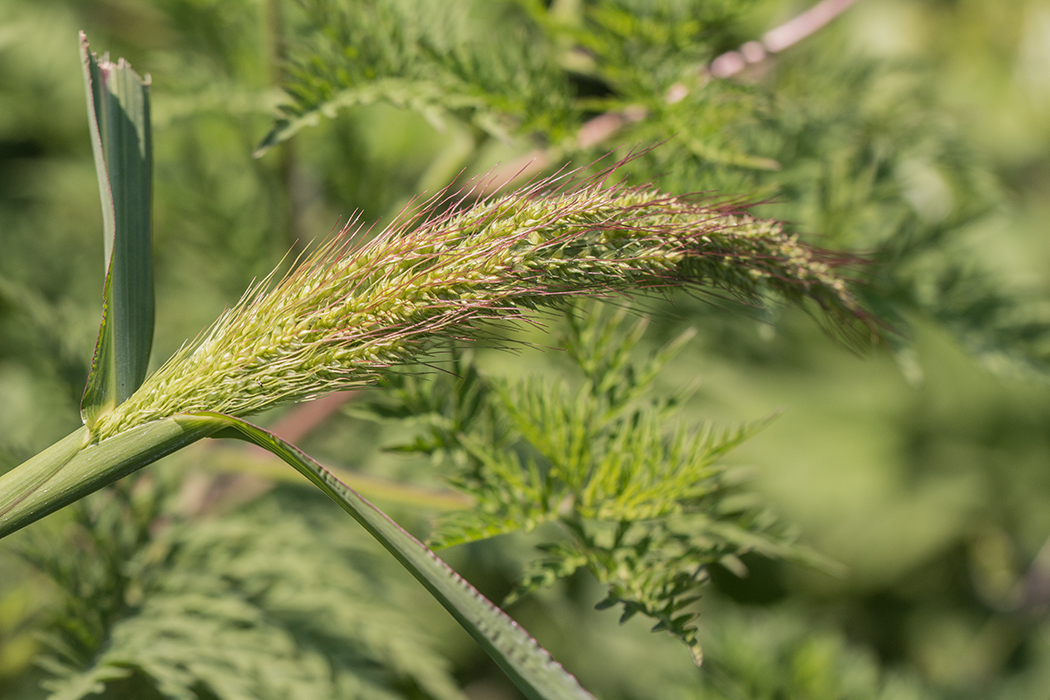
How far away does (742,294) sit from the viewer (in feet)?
2.16

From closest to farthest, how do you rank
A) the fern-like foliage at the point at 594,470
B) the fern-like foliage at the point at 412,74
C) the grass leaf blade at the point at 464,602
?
the grass leaf blade at the point at 464,602 < the fern-like foliage at the point at 594,470 < the fern-like foliage at the point at 412,74

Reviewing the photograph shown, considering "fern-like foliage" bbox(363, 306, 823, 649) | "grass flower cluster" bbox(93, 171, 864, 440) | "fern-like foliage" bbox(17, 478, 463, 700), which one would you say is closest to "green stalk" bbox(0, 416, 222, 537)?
"grass flower cluster" bbox(93, 171, 864, 440)

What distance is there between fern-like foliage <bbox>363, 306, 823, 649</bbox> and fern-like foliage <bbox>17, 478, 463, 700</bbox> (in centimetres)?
38

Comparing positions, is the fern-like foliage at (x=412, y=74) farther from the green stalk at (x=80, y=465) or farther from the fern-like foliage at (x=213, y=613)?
the fern-like foliage at (x=213, y=613)

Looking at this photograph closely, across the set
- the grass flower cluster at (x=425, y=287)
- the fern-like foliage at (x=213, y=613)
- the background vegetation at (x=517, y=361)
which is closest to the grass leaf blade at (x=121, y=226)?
the grass flower cluster at (x=425, y=287)

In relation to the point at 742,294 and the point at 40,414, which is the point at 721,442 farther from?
the point at 40,414

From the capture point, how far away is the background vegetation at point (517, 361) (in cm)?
94

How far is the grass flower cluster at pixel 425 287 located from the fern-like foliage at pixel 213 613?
1.47 ft

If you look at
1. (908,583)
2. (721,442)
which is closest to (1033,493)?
(908,583)

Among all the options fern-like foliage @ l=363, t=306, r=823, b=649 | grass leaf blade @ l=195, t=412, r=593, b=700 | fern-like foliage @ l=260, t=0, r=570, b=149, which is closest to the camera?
grass leaf blade @ l=195, t=412, r=593, b=700

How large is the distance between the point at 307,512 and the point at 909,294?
3.43 feet

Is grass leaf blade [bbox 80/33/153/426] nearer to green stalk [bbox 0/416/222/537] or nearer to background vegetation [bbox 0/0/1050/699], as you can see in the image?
green stalk [bbox 0/416/222/537]

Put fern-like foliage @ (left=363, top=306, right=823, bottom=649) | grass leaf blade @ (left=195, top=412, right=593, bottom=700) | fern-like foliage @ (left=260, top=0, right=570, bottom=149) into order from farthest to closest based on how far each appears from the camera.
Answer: fern-like foliage @ (left=260, top=0, right=570, bottom=149) → fern-like foliage @ (left=363, top=306, right=823, bottom=649) → grass leaf blade @ (left=195, top=412, right=593, bottom=700)

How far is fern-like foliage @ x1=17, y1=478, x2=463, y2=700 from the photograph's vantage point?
34.8 inches
